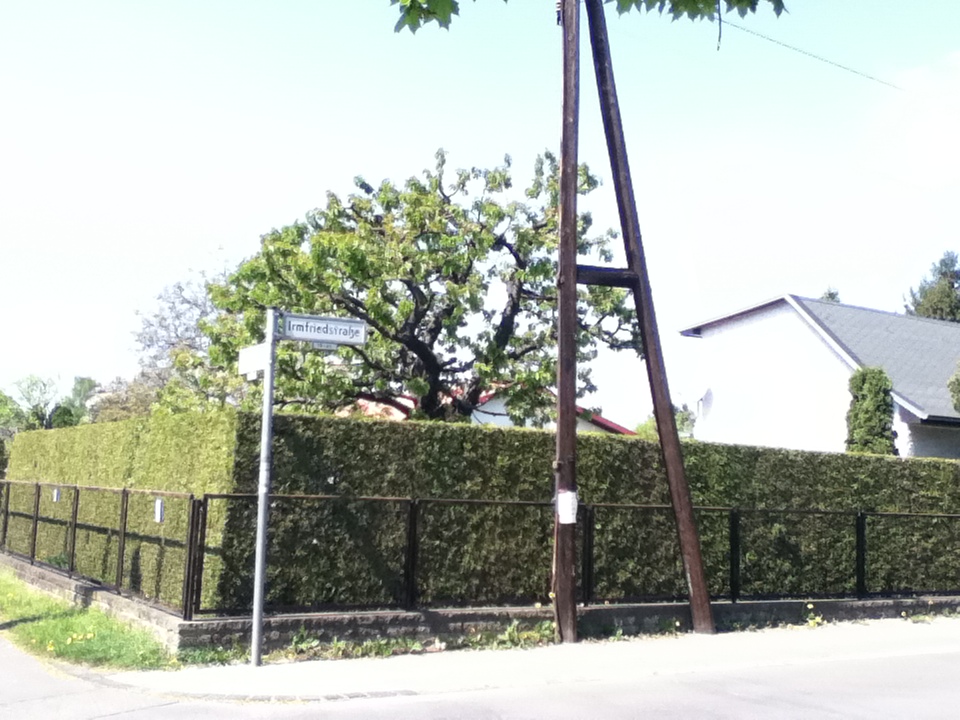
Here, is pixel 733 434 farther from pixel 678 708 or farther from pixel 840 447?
pixel 678 708

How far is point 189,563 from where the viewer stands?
32.9 feet

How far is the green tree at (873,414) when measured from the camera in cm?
2205

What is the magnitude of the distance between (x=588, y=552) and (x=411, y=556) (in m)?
2.31

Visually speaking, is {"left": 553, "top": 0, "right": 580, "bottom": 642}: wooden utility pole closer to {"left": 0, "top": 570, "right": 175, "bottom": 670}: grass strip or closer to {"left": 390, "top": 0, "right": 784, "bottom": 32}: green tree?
{"left": 390, "top": 0, "right": 784, "bottom": 32}: green tree

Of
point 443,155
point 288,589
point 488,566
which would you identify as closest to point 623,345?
point 443,155

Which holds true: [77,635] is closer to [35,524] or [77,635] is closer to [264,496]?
[264,496]

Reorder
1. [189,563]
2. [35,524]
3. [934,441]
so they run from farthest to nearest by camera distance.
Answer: [934,441] < [35,524] < [189,563]

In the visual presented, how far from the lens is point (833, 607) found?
14.0 meters

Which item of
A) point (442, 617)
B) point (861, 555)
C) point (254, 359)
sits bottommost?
point (442, 617)

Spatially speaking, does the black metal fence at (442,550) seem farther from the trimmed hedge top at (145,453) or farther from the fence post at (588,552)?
the trimmed hedge top at (145,453)

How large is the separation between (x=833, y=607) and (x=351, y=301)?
1106 cm

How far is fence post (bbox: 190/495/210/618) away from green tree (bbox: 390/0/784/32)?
188 inches

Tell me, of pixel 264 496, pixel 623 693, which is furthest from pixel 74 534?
pixel 623 693

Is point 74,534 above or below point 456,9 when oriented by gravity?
below
